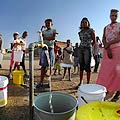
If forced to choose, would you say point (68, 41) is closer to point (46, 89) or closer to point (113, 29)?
point (46, 89)

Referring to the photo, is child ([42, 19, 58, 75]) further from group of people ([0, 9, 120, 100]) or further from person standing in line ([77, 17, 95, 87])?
person standing in line ([77, 17, 95, 87])

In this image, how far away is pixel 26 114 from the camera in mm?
3438

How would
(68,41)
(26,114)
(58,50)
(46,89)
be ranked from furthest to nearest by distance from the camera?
(58,50) < (68,41) < (46,89) < (26,114)

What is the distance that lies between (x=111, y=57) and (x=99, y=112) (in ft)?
6.19

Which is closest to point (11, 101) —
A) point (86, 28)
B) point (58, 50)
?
point (86, 28)

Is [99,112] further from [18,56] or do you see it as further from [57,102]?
[18,56]

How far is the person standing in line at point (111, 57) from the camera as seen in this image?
12.5 feet

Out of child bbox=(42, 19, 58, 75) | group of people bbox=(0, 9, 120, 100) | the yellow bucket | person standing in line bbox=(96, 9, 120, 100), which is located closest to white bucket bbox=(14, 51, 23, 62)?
group of people bbox=(0, 9, 120, 100)

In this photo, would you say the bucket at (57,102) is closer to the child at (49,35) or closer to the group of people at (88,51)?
the group of people at (88,51)

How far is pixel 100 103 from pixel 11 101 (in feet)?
7.39

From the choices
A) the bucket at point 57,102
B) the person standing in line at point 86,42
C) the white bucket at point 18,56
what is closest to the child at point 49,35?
the person standing in line at point 86,42

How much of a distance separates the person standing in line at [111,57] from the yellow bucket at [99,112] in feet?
5.65

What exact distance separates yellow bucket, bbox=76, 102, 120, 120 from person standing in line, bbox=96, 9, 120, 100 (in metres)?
1.72

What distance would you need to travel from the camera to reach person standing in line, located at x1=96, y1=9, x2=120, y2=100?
3812mm
